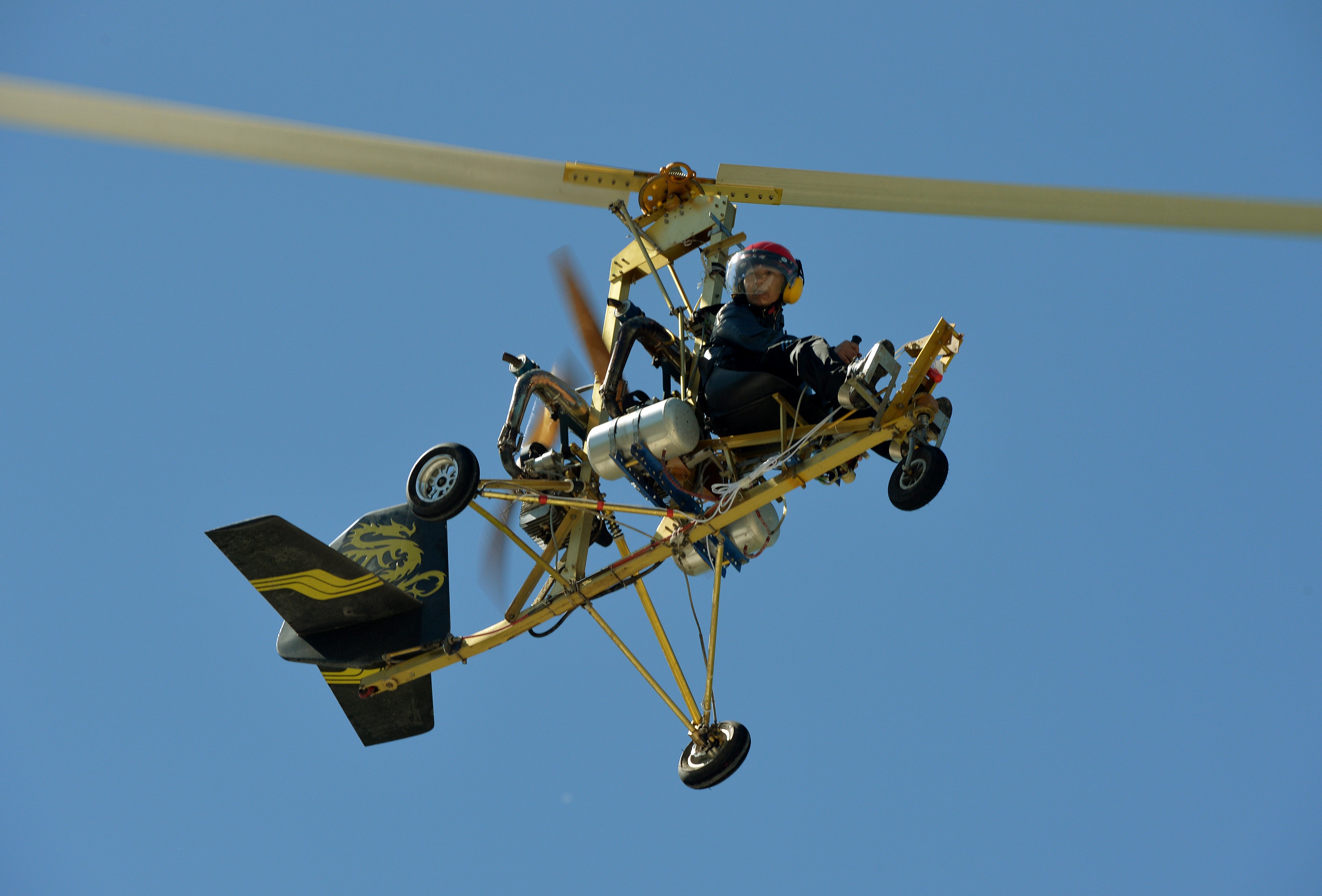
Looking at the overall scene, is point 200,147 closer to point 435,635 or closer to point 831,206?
point 831,206

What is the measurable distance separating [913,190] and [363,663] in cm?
829

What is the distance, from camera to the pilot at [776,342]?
41.0 ft

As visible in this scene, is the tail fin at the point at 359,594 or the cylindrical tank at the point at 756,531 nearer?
the cylindrical tank at the point at 756,531

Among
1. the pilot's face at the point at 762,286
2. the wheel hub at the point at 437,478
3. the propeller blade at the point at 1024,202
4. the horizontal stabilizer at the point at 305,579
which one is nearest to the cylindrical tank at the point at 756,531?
the pilot's face at the point at 762,286

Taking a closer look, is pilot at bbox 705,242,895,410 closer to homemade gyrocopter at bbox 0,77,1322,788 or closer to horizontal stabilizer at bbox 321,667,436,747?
homemade gyrocopter at bbox 0,77,1322,788

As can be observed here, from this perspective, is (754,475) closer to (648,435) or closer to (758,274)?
(648,435)

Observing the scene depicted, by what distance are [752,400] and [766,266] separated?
5.30ft

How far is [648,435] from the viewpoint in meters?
12.9

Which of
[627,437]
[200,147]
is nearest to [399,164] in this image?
[200,147]

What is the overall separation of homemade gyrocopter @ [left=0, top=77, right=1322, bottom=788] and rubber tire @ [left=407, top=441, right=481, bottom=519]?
0.07ft

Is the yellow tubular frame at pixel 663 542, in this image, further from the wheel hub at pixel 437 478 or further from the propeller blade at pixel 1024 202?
the propeller blade at pixel 1024 202

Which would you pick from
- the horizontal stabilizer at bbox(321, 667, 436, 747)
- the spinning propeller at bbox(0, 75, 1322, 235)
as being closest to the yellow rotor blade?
the spinning propeller at bbox(0, 75, 1322, 235)

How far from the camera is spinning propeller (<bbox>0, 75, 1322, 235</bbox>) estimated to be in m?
7.90

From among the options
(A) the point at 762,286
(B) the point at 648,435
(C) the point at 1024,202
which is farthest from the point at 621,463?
(C) the point at 1024,202
